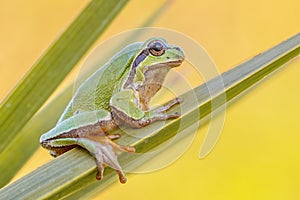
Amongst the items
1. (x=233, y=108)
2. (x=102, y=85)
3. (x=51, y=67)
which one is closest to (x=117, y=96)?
(x=102, y=85)

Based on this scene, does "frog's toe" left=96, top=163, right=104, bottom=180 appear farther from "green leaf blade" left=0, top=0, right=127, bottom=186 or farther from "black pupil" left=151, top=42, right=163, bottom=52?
"black pupil" left=151, top=42, right=163, bottom=52

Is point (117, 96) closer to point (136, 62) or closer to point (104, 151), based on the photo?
point (136, 62)

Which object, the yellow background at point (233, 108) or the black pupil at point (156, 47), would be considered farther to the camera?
the yellow background at point (233, 108)

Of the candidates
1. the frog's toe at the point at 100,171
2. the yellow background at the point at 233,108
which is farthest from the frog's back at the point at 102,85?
the yellow background at the point at 233,108

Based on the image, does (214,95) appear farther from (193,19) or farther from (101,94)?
(193,19)

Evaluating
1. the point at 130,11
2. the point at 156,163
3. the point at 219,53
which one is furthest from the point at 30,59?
the point at 156,163

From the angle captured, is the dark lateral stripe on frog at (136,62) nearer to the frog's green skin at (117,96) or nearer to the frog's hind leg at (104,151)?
the frog's green skin at (117,96)
